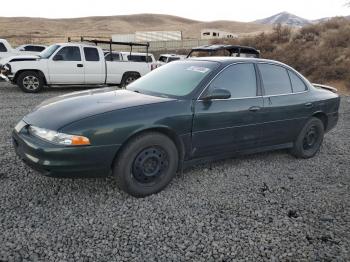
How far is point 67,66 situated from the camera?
11.7m

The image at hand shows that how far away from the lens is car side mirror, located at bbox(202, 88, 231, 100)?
4105mm

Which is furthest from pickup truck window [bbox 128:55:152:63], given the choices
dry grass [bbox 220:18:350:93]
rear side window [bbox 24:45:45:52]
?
dry grass [bbox 220:18:350:93]

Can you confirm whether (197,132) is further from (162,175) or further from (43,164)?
(43,164)

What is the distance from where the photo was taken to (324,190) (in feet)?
14.4

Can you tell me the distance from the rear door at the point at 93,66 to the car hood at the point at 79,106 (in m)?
8.15

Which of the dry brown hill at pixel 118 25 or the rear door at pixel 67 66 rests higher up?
the dry brown hill at pixel 118 25

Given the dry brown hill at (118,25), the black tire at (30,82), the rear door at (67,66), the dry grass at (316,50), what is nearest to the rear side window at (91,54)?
the rear door at (67,66)

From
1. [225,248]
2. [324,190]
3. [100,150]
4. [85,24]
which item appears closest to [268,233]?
[225,248]

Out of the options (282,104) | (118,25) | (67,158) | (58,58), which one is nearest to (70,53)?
(58,58)

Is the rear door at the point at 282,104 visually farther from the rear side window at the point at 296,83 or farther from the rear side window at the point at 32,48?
the rear side window at the point at 32,48

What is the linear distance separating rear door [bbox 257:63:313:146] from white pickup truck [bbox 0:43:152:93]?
8521mm

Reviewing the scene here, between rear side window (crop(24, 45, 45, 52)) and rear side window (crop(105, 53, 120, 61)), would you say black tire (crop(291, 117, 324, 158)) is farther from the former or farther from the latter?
rear side window (crop(24, 45, 45, 52))

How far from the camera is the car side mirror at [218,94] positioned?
4105 mm

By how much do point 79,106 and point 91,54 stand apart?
353 inches
